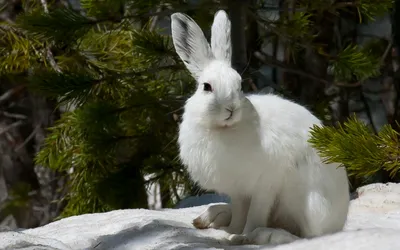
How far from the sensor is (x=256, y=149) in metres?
1.04

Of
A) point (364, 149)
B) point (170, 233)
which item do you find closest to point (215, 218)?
point (170, 233)

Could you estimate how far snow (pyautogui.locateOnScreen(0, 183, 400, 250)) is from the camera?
35.3 inches

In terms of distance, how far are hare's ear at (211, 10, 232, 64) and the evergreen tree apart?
0.44 metres

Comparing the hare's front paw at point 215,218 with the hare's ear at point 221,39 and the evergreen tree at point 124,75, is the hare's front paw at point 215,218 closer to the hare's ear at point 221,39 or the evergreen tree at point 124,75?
the hare's ear at point 221,39

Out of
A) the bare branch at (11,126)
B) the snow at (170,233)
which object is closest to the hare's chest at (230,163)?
the snow at (170,233)

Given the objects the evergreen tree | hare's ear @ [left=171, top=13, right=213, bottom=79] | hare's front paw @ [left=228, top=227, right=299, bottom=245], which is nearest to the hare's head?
hare's ear @ [left=171, top=13, right=213, bottom=79]

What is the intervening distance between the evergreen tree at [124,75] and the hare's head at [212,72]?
17.3 inches

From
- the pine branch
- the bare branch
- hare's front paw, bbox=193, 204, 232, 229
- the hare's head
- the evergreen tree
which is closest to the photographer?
the pine branch

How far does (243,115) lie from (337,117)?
42.9 inches

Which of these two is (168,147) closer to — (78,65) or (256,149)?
(78,65)

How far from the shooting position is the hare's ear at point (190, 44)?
1077 millimetres

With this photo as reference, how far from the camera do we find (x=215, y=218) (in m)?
1.20

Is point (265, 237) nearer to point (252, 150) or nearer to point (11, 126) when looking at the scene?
point (252, 150)

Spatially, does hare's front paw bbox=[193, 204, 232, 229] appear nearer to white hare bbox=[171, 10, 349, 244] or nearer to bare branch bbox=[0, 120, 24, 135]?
white hare bbox=[171, 10, 349, 244]
